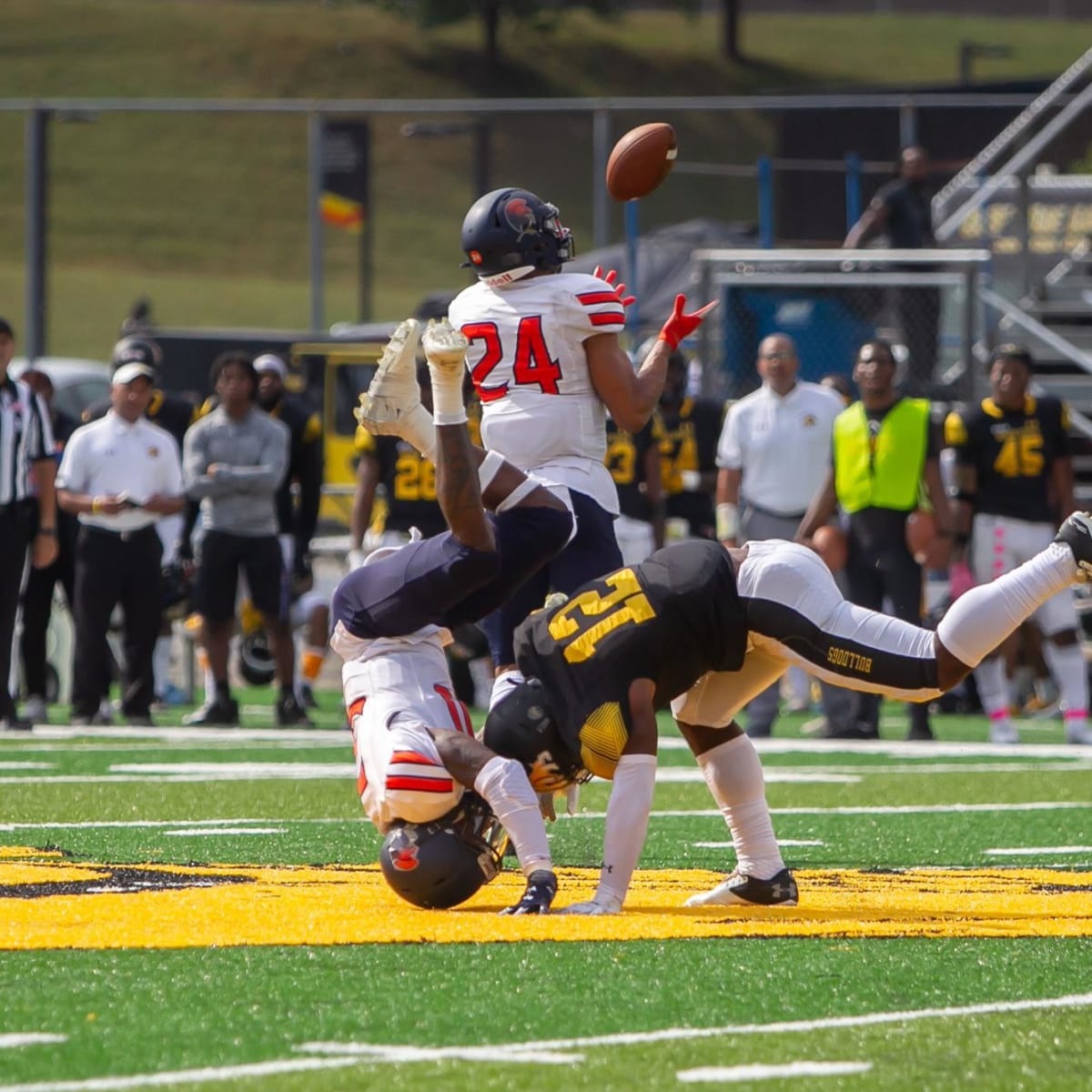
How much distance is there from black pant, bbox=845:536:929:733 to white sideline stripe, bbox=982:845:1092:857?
4274 mm

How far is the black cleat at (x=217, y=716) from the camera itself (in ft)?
39.9

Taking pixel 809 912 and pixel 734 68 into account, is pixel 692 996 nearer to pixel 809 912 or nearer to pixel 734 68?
pixel 809 912

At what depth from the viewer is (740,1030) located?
4016mm

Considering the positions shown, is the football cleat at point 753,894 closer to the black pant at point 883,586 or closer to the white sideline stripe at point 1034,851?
the white sideline stripe at point 1034,851

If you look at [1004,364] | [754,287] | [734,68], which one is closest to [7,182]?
[734,68]

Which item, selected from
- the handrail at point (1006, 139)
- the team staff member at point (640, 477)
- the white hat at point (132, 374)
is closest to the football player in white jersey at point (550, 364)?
the white hat at point (132, 374)

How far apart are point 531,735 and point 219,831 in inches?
82.0

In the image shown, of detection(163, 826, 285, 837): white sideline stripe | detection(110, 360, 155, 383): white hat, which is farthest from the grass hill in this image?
detection(163, 826, 285, 837): white sideline stripe

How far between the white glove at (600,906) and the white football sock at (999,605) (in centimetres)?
96

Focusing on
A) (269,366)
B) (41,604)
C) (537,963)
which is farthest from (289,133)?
(537,963)

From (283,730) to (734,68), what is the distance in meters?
43.7

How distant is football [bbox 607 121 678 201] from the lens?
23.9ft

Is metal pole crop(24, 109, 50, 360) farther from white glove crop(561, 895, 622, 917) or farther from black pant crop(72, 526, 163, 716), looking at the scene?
white glove crop(561, 895, 622, 917)

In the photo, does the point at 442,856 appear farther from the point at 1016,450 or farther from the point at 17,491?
the point at 1016,450
